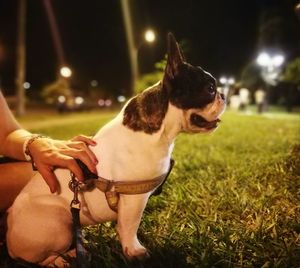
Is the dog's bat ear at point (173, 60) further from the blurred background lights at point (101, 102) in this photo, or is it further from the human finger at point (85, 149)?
the blurred background lights at point (101, 102)

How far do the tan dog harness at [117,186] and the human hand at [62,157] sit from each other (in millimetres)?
81

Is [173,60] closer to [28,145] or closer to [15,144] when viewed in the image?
[28,145]

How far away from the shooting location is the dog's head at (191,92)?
2385mm

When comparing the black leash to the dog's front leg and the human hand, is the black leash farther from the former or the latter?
the dog's front leg

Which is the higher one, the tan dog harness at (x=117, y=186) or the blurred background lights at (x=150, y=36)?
the blurred background lights at (x=150, y=36)

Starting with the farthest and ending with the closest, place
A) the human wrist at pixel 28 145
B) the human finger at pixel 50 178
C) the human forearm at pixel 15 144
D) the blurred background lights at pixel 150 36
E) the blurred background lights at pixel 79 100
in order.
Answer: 1. the blurred background lights at pixel 79 100
2. the blurred background lights at pixel 150 36
3. the human forearm at pixel 15 144
4. the human wrist at pixel 28 145
5. the human finger at pixel 50 178

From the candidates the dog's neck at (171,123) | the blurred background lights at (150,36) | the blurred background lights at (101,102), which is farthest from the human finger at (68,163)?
the blurred background lights at (101,102)

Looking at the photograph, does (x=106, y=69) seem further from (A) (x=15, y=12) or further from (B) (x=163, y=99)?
(B) (x=163, y=99)

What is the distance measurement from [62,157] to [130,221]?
0.55m

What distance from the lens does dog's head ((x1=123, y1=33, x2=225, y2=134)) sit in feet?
7.89

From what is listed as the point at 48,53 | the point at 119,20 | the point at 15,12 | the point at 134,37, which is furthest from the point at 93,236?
the point at 48,53

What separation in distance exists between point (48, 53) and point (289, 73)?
933 inches

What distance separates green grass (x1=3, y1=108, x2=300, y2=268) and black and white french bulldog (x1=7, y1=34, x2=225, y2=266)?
0.29 metres

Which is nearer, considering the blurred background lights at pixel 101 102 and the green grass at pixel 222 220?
the green grass at pixel 222 220
